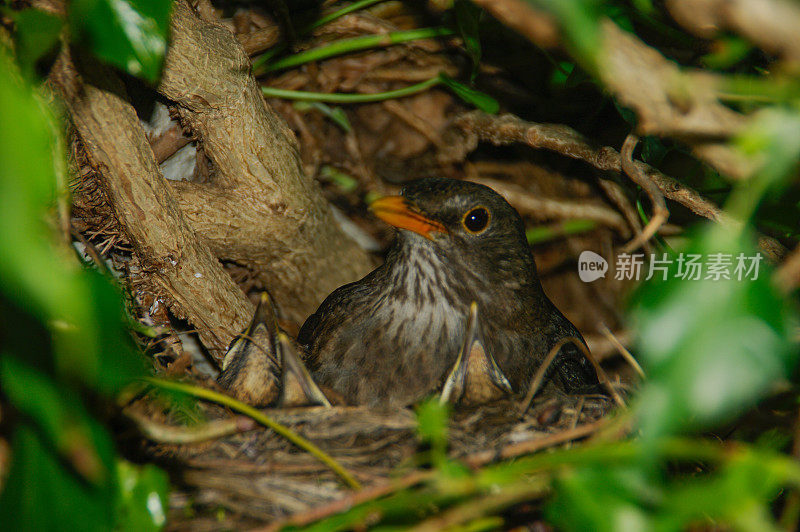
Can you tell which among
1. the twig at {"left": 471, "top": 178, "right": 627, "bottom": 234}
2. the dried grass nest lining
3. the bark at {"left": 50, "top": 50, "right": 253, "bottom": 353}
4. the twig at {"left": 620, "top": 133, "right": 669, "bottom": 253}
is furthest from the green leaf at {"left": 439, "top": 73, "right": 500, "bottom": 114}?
the dried grass nest lining

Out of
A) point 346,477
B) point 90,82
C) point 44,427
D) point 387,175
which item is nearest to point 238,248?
point 90,82

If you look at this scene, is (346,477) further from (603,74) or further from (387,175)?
(387,175)

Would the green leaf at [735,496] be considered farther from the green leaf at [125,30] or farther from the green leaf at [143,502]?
the green leaf at [125,30]

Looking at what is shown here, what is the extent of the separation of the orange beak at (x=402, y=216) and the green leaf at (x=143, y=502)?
1506 millimetres

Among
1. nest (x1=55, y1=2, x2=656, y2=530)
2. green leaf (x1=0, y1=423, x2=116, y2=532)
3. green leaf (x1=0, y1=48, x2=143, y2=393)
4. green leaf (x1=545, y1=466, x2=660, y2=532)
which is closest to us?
green leaf (x1=0, y1=48, x2=143, y2=393)

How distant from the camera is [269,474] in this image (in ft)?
6.03

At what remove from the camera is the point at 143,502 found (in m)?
1.38

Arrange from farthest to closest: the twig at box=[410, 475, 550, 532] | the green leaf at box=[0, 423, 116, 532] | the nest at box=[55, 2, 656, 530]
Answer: the nest at box=[55, 2, 656, 530]
the twig at box=[410, 475, 550, 532]
the green leaf at box=[0, 423, 116, 532]

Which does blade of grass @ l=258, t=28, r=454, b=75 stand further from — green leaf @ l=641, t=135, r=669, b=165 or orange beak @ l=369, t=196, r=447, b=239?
green leaf @ l=641, t=135, r=669, b=165

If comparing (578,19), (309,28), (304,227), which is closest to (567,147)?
(304,227)

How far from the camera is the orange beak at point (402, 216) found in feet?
8.75

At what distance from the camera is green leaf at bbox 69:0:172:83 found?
132 centimetres

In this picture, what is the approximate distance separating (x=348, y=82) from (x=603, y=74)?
9.02ft

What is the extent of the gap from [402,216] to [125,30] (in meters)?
1.51
